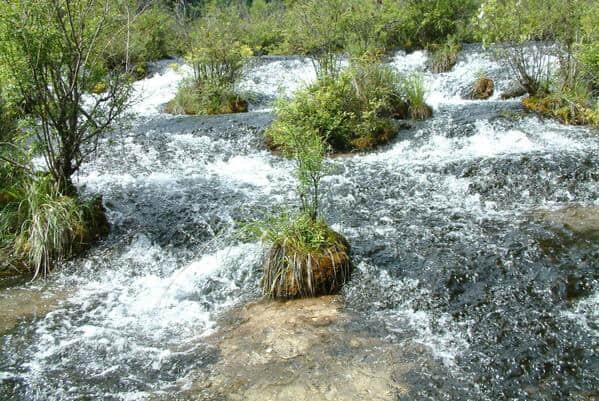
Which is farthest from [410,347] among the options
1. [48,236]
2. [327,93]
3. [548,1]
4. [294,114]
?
[548,1]

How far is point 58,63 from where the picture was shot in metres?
7.14

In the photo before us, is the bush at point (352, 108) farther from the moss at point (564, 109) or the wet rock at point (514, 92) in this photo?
the wet rock at point (514, 92)

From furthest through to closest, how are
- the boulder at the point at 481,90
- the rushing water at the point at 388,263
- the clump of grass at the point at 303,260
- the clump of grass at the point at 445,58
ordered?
the clump of grass at the point at 445,58
the boulder at the point at 481,90
the clump of grass at the point at 303,260
the rushing water at the point at 388,263

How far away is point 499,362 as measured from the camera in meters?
4.50

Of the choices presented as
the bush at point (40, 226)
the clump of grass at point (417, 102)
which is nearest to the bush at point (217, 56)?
the clump of grass at point (417, 102)

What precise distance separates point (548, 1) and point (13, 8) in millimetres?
11480

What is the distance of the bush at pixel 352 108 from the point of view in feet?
36.0

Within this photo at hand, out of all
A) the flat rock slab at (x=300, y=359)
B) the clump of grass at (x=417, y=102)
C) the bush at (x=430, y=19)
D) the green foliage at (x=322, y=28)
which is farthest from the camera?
the bush at (x=430, y=19)

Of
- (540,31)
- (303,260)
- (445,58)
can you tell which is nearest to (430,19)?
(445,58)

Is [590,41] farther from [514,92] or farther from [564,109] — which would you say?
[514,92]

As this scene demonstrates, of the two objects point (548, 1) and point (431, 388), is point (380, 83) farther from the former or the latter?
point (431, 388)

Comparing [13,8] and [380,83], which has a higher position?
[13,8]

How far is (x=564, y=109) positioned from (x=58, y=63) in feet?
34.8

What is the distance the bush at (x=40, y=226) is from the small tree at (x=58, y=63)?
1.19 ft
